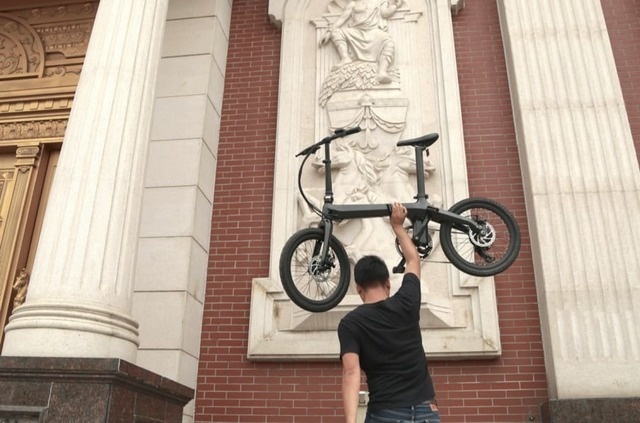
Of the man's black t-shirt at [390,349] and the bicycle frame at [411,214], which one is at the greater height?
the bicycle frame at [411,214]

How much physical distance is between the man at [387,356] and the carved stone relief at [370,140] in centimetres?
280

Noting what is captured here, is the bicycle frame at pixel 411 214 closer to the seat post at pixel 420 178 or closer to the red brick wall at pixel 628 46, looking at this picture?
the seat post at pixel 420 178

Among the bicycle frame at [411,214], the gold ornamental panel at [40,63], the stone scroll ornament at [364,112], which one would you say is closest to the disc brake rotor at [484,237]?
the bicycle frame at [411,214]

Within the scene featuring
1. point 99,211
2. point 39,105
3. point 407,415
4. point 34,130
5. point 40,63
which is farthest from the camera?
point 40,63

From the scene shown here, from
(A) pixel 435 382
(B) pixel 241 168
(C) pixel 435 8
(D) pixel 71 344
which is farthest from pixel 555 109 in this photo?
(D) pixel 71 344

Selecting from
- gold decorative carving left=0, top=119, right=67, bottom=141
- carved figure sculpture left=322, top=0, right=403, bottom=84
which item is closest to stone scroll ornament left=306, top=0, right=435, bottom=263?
carved figure sculpture left=322, top=0, right=403, bottom=84

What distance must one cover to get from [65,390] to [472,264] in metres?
2.98

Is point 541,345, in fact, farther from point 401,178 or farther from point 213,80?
point 213,80

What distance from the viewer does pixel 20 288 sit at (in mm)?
7332

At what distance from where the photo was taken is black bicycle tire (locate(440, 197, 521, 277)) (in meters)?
4.45

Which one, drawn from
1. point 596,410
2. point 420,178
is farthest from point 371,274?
point 596,410

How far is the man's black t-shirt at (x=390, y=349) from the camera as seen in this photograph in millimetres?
3087

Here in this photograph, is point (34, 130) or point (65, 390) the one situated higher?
point (34, 130)

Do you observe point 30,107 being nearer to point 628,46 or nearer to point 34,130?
point 34,130
